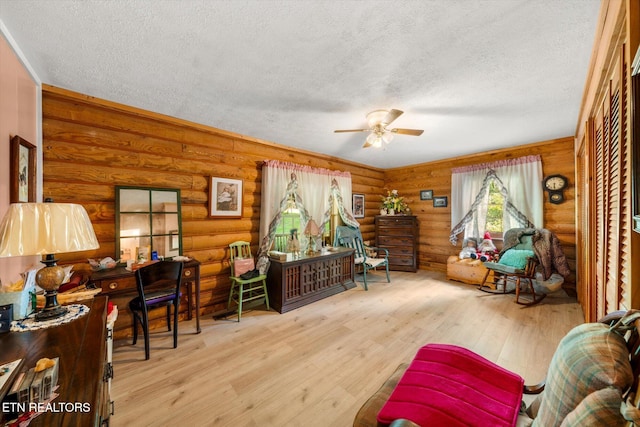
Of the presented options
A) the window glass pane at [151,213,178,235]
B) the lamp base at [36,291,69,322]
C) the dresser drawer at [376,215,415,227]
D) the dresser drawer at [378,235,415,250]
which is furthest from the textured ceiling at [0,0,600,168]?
the dresser drawer at [378,235,415,250]

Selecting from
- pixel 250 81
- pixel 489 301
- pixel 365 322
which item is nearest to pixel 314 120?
pixel 250 81

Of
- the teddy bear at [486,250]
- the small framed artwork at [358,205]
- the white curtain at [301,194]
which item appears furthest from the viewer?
the small framed artwork at [358,205]

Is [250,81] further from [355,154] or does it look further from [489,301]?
[489,301]

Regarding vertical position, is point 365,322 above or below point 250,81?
below

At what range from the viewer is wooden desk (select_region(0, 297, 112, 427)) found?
0.66 meters

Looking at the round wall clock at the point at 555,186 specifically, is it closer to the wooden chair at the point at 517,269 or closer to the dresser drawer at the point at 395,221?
the wooden chair at the point at 517,269

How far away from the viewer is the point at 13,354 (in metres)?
0.95

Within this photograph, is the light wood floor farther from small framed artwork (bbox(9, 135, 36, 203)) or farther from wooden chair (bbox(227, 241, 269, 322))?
small framed artwork (bbox(9, 135, 36, 203))

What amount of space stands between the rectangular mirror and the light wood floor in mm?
941

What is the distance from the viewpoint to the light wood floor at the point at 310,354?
167 centimetres

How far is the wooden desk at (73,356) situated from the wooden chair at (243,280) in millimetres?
1841

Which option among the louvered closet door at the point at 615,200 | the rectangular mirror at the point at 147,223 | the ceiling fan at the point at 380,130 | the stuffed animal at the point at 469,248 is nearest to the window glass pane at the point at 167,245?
the rectangular mirror at the point at 147,223

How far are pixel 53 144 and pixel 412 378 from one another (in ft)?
11.4

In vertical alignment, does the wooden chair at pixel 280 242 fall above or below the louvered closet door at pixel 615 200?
below
